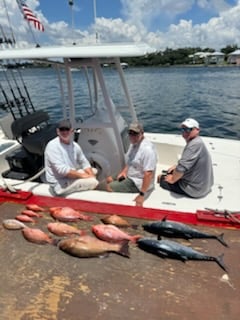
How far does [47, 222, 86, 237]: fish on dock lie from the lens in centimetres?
266

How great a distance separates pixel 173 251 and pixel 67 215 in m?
1.08

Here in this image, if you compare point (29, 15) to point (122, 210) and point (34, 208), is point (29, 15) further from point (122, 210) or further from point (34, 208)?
point (122, 210)

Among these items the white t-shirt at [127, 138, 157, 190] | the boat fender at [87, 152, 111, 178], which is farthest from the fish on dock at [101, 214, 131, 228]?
the boat fender at [87, 152, 111, 178]

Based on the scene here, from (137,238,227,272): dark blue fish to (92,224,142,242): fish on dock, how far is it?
158mm

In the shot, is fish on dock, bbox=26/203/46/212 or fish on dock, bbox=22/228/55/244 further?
fish on dock, bbox=26/203/46/212

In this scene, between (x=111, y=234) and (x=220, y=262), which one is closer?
(x=220, y=262)

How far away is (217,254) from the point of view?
2391mm

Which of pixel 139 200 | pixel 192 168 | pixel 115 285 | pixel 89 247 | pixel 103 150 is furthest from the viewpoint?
pixel 103 150

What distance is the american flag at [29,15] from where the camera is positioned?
4391 millimetres

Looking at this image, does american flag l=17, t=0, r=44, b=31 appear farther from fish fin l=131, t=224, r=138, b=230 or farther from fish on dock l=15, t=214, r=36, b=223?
fish fin l=131, t=224, r=138, b=230

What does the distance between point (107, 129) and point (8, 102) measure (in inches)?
75.9

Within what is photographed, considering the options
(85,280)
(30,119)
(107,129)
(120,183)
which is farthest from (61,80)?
(85,280)

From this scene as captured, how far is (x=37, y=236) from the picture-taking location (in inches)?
103

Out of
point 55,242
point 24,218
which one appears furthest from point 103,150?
point 55,242
